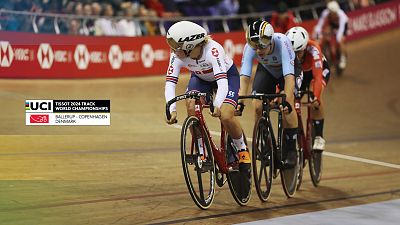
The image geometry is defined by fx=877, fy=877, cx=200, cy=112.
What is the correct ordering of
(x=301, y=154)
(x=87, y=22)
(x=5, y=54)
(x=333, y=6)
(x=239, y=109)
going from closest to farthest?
(x=239, y=109) < (x=301, y=154) < (x=5, y=54) < (x=87, y=22) < (x=333, y=6)

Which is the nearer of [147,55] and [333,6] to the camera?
[147,55]

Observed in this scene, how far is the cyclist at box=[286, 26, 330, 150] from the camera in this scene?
7293 millimetres

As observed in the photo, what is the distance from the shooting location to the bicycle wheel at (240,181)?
6316mm

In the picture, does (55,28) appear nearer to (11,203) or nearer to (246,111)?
(246,111)

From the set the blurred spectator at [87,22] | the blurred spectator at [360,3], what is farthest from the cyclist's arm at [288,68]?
the blurred spectator at [360,3]

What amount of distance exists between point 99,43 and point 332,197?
619 cm

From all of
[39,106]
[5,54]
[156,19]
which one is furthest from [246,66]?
[156,19]

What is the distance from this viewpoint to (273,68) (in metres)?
7.00

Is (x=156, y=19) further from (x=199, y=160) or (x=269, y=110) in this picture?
(x=199, y=160)

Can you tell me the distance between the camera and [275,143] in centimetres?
675

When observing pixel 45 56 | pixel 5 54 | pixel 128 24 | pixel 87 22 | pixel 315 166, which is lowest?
pixel 315 166

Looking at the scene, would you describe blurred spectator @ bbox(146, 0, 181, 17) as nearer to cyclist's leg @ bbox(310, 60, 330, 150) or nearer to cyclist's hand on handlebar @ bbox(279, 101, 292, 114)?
cyclist's leg @ bbox(310, 60, 330, 150)

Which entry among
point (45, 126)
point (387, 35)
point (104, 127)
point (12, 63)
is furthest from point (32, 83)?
point (387, 35)

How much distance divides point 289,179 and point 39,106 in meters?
2.78
